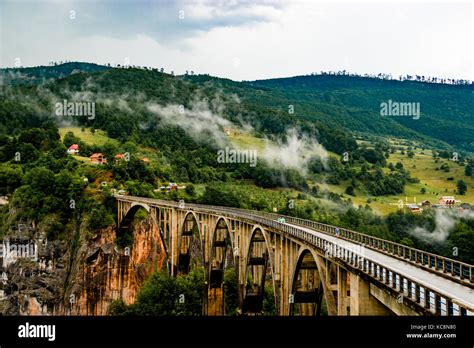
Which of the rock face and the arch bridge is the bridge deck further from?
the rock face

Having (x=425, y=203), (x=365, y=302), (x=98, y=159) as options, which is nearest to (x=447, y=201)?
(x=425, y=203)

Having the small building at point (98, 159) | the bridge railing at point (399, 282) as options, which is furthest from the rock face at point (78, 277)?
the bridge railing at point (399, 282)

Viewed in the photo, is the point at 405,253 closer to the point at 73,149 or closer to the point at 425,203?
the point at 73,149

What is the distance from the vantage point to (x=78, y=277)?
7788 centimetres

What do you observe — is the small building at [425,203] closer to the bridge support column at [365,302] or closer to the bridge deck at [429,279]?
the bridge deck at [429,279]

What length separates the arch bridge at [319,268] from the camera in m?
19.5

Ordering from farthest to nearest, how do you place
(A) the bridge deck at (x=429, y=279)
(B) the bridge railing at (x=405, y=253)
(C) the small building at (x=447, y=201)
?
(C) the small building at (x=447, y=201) → (B) the bridge railing at (x=405, y=253) → (A) the bridge deck at (x=429, y=279)

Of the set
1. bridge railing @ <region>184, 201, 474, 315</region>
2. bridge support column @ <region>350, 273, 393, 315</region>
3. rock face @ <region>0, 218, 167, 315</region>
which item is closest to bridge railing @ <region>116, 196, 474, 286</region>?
bridge railing @ <region>184, 201, 474, 315</region>

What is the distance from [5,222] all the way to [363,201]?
92.7 metres

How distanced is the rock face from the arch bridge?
1451 cm

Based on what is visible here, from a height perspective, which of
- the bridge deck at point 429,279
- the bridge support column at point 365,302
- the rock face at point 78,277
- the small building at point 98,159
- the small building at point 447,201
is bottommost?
the rock face at point 78,277

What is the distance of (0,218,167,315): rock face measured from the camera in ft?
254

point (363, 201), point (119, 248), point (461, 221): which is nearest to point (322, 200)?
point (363, 201)

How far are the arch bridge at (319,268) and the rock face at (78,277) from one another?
571 inches
